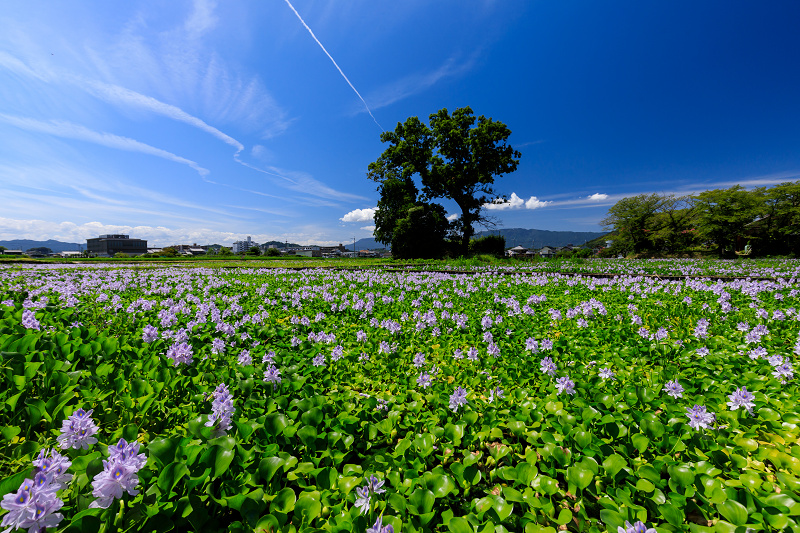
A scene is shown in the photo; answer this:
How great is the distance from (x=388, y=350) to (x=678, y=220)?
5745 centimetres

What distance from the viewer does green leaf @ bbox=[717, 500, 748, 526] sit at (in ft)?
4.12

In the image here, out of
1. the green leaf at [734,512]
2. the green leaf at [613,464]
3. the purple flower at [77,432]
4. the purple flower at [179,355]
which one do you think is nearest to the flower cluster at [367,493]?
the green leaf at [613,464]

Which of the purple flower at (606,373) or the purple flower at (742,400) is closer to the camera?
the purple flower at (742,400)

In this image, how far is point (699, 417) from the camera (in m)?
1.83

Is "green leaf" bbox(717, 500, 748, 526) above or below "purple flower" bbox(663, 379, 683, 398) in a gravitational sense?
below

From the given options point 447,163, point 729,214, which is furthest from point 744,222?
point 447,163

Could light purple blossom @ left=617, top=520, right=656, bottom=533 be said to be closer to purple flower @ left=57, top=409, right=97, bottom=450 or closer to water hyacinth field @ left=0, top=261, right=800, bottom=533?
water hyacinth field @ left=0, top=261, right=800, bottom=533

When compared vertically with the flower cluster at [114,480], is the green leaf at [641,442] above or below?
below

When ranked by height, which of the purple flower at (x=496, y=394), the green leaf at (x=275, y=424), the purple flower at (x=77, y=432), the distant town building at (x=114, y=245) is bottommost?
the purple flower at (x=496, y=394)

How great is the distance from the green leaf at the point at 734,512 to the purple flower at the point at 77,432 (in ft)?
8.81

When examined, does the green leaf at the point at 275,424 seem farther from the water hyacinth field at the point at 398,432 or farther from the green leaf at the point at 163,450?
the green leaf at the point at 163,450

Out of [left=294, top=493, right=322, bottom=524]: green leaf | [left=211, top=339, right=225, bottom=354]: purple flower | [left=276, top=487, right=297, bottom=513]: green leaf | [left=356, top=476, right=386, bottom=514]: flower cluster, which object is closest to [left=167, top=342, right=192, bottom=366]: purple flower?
[left=211, top=339, right=225, bottom=354]: purple flower

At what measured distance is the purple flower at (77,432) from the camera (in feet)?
4.61

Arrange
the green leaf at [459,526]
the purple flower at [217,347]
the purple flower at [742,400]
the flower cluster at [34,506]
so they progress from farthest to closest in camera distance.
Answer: the purple flower at [217,347] → the purple flower at [742,400] → the green leaf at [459,526] → the flower cluster at [34,506]
